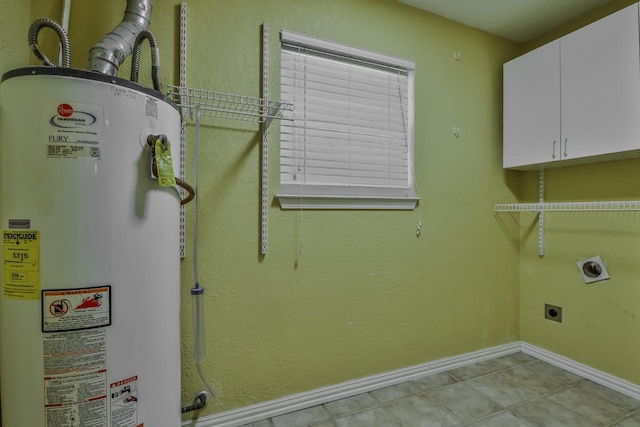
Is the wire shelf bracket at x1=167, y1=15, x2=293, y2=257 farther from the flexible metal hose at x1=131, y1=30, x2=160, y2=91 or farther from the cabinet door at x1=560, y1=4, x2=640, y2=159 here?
the cabinet door at x1=560, y1=4, x2=640, y2=159

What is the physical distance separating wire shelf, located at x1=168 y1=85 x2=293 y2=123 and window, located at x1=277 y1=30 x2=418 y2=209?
160mm

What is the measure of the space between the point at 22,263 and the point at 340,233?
1305 millimetres

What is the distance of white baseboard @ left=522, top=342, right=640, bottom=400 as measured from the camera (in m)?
1.75

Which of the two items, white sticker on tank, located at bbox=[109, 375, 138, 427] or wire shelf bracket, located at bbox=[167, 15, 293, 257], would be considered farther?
wire shelf bracket, located at bbox=[167, 15, 293, 257]

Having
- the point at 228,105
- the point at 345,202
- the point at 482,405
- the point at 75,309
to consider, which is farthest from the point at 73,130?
the point at 482,405

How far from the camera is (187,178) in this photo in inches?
55.9

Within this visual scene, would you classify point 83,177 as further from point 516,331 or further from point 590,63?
point 516,331

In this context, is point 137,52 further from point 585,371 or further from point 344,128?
point 585,371

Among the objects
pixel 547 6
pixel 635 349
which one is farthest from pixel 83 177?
pixel 635 349

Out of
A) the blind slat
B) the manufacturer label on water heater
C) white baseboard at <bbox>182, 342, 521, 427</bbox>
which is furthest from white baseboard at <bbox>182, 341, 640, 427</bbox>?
the manufacturer label on water heater

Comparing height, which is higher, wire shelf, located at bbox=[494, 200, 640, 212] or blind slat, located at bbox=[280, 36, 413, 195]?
blind slat, located at bbox=[280, 36, 413, 195]

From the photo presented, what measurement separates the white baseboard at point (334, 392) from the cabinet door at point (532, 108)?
4.64ft

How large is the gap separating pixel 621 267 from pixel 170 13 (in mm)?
2859

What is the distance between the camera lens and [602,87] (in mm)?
1649
